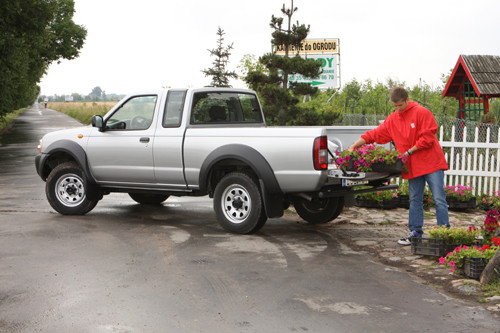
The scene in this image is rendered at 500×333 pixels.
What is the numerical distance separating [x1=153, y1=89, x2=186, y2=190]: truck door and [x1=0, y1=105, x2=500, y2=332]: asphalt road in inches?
28.0

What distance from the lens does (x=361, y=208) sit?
1034 centimetres

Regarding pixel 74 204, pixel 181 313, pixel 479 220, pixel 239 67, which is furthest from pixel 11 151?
pixel 181 313

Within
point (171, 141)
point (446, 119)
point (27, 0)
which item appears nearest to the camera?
point (171, 141)

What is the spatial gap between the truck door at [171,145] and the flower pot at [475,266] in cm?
412

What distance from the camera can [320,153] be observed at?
7.21 m

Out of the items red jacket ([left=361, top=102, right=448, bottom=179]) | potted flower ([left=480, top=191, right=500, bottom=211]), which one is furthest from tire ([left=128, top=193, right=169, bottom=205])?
potted flower ([left=480, top=191, right=500, bottom=211])

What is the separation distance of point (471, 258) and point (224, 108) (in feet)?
14.6

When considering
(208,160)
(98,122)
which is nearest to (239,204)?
→ (208,160)

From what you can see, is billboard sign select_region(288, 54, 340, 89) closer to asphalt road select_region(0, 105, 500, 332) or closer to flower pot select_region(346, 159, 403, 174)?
asphalt road select_region(0, 105, 500, 332)

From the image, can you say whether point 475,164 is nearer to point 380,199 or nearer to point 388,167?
point 380,199

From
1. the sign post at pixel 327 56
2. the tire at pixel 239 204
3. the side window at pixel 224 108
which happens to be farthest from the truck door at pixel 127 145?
the sign post at pixel 327 56

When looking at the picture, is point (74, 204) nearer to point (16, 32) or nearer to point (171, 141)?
point (171, 141)

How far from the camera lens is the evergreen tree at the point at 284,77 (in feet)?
52.8

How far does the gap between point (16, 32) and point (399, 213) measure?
19125mm
